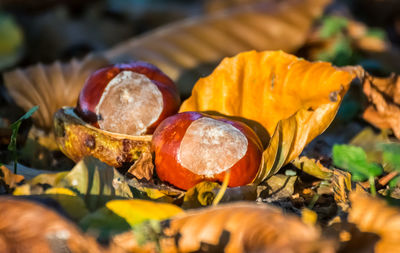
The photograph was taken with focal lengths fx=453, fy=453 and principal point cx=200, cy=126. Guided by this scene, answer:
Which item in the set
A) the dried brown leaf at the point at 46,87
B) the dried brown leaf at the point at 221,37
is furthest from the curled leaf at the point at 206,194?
the dried brown leaf at the point at 221,37

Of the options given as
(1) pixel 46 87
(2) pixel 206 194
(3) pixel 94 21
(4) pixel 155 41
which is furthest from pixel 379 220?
(3) pixel 94 21

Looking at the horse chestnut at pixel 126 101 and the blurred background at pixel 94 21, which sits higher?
the horse chestnut at pixel 126 101

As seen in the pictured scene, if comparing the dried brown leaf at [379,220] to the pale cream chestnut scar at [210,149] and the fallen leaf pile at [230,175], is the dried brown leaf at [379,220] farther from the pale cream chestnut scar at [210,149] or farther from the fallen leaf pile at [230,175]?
the pale cream chestnut scar at [210,149]

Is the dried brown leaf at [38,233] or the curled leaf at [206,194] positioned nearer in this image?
the dried brown leaf at [38,233]

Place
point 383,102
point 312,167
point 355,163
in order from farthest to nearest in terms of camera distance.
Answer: point 383,102 < point 312,167 < point 355,163

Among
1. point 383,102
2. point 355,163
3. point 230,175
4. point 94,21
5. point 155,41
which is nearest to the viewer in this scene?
point 355,163

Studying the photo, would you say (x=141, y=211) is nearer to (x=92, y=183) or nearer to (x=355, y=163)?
(x=92, y=183)

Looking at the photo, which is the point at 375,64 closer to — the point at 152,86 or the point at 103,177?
the point at 152,86
